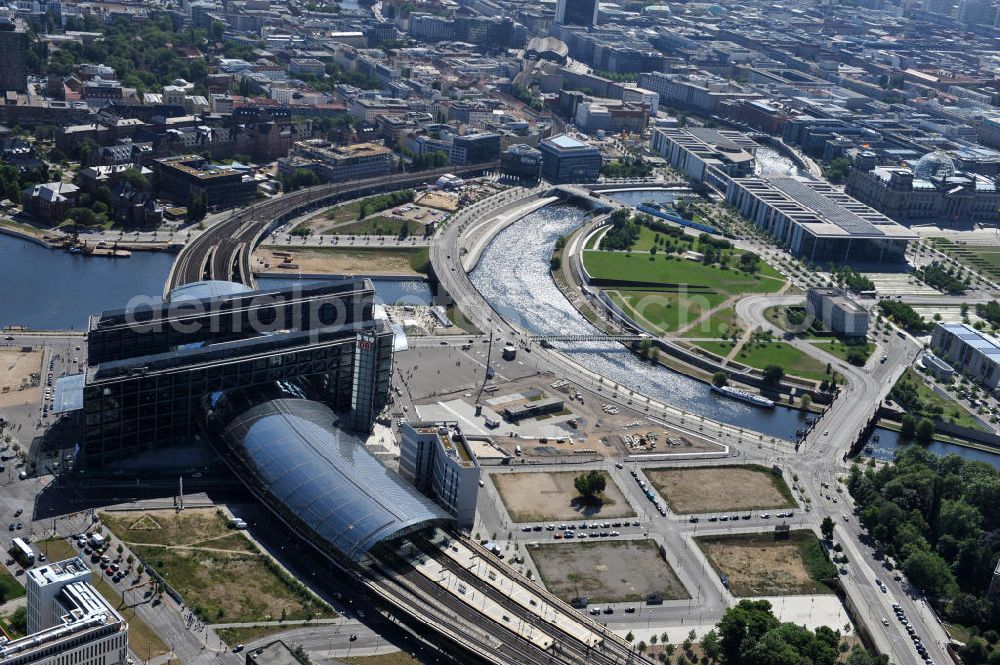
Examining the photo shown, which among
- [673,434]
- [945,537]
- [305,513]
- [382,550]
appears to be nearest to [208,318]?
[305,513]

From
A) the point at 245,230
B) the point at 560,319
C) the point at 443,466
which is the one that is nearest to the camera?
the point at 443,466

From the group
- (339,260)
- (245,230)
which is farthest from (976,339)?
(245,230)

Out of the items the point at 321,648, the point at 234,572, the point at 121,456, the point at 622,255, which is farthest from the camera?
the point at 622,255

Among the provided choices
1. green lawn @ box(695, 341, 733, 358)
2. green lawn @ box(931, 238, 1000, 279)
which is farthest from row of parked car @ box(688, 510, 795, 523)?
green lawn @ box(931, 238, 1000, 279)

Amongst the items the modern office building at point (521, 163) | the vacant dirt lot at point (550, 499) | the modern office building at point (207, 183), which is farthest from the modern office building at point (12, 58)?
the vacant dirt lot at point (550, 499)

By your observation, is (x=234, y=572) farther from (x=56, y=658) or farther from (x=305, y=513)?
(x=56, y=658)

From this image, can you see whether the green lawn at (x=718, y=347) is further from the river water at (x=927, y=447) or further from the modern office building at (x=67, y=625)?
the modern office building at (x=67, y=625)

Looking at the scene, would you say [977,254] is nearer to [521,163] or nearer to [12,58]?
[521,163]
